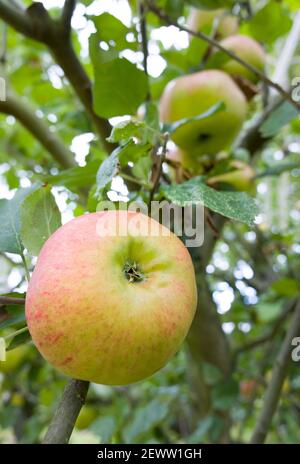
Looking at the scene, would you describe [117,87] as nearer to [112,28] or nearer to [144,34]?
[112,28]

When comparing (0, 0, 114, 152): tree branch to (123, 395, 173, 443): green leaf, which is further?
(123, 395, 173, 443): green leaf

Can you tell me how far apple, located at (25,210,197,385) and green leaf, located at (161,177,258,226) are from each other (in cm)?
5

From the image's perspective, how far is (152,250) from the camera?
0.49 m

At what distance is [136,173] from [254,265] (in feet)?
3.73

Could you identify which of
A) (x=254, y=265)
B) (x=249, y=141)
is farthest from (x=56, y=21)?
(x=254, y=265)

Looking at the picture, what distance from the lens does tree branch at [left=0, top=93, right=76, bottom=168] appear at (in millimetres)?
1108

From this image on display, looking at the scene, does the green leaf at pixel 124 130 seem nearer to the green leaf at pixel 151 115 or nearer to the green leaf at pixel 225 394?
the green leaf at pixel 151 115

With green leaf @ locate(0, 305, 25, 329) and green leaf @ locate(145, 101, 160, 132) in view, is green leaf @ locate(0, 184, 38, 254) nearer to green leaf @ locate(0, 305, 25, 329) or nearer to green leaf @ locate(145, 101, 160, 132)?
green leaf @ locate(0, 305, 25, 329)

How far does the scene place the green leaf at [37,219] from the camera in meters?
0.57

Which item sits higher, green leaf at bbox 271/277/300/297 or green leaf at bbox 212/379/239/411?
green leaf at bbox 271/277/300/297

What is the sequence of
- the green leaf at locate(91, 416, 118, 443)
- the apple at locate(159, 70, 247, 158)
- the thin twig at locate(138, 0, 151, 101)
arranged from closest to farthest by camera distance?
the thin twig at locate(138, 0, 151, 101)
the apple at locate(159, 70, 247, 158)
the green leaf at locate(91, 416, 118, 443)

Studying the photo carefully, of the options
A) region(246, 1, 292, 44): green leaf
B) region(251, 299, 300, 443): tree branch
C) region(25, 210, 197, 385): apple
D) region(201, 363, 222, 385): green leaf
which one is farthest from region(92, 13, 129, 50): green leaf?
region(201, 363, 222, 385): green leaf

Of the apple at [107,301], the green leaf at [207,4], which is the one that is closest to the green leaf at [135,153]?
the apple at [107,301]

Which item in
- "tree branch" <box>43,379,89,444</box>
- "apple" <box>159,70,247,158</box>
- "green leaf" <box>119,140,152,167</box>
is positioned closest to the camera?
"tree branch" <box>43,379,89,444</box>
